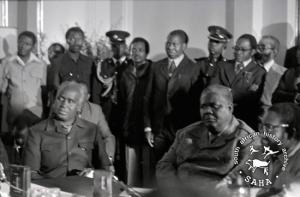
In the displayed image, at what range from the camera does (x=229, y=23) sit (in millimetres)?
2471

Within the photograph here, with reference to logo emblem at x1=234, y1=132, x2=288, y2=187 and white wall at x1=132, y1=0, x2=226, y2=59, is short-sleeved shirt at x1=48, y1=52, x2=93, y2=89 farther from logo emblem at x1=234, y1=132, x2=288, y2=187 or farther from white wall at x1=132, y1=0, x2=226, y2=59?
logo emblem at x1=234, y1=132, x2=288, y2=187

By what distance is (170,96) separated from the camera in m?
2.78

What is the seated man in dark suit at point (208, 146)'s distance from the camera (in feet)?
7.81

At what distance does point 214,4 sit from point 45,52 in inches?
45.7

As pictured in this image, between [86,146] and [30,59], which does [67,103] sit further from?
[30,59]

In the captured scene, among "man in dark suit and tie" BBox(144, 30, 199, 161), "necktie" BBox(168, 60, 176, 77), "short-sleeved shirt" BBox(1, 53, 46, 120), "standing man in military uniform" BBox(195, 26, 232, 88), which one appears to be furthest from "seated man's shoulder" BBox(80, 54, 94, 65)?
"standing man in military uniform" BBox(195, 26, 232, 88)

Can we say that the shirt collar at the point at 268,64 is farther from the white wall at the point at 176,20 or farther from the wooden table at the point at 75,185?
the wooden table at the point at 75,185

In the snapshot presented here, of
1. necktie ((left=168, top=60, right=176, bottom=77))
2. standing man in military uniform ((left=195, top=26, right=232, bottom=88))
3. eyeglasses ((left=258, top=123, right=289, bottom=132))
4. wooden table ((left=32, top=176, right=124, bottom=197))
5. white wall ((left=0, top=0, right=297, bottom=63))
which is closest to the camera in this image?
wooden table ((left=32, top=176, right=124, bottom=197))

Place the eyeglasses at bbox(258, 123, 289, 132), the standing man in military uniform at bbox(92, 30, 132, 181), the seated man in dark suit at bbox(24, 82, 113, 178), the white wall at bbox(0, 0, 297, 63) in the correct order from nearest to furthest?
1. the eyeglasses at bbox(258, 123, 289, 132)
2. the white wall at bbox(0, 0, 297, 63)
3. the seated man in dark suit at bbox(24, 82, 113, 178)
4. the standing man in military uniform at bbox(92, 30, 132, 181)

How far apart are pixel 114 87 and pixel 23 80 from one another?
0.57 metres

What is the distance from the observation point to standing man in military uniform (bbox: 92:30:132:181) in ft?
9.75

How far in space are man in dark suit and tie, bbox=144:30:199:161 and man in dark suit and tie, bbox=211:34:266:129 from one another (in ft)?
0.76

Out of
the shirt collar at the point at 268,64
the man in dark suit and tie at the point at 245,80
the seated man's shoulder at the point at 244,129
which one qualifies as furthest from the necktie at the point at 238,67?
the seated man's shoulder at the point at 244,129

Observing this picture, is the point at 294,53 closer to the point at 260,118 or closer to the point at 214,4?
the point at 260,118
